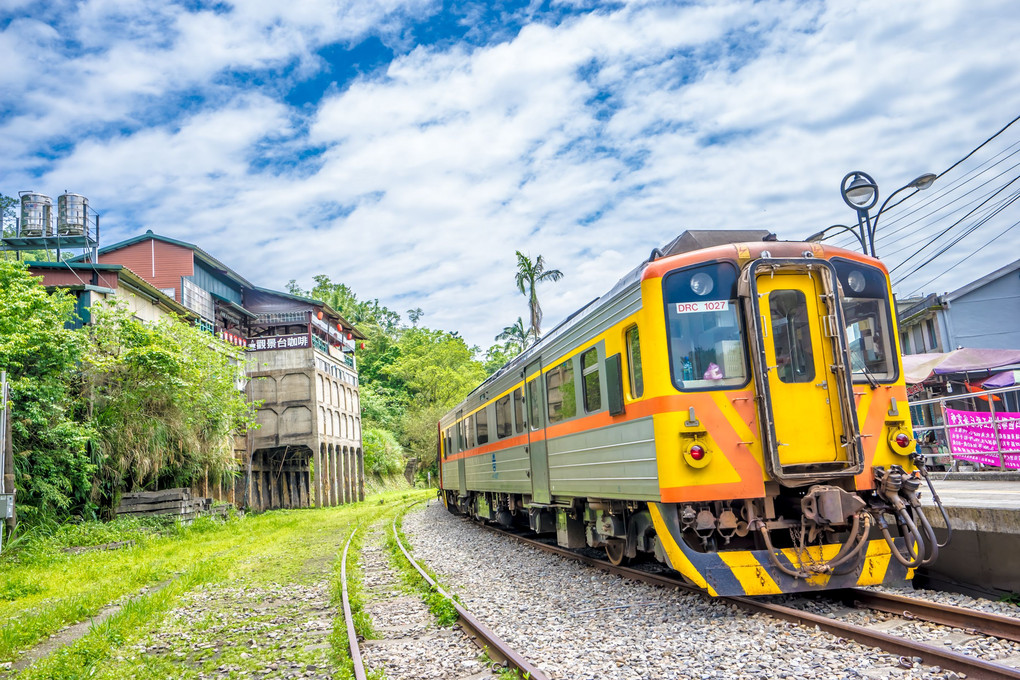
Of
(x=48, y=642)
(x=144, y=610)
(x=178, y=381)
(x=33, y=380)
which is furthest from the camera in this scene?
(x=178, y=381)

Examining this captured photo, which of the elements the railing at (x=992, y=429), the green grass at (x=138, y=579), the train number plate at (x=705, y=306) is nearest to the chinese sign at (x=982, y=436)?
the railing at (x=992, y=429)

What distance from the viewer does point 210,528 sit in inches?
772

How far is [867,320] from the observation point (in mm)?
6938

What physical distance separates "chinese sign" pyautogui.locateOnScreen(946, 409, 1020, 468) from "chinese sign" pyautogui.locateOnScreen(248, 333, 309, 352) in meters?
25.2

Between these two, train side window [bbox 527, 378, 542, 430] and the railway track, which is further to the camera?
train side window [bbox 527, 378, 542, 430]

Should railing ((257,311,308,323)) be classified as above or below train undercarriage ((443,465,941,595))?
above

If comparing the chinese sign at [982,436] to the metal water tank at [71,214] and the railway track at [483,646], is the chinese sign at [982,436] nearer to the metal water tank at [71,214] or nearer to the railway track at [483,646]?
the railway track at [483,646]

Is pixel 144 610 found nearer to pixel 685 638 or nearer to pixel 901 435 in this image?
pixel 685 638

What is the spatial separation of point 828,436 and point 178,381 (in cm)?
1686

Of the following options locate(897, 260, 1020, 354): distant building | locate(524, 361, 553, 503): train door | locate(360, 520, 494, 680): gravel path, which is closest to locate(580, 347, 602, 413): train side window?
locate(524, 361, 553, 503): train door

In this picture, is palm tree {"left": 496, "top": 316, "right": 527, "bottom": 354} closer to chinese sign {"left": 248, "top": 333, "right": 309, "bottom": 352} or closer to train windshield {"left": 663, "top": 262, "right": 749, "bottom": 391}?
chinese sign {"left": 248, "top": 333, "right": 309, "bottom": 352}

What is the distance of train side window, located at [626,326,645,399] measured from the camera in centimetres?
680

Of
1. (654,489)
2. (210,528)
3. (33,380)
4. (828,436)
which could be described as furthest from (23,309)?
(828,436)

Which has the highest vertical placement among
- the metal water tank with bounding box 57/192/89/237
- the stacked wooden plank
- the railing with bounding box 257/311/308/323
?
the metal water tank with bounding box 57/192/89/237
